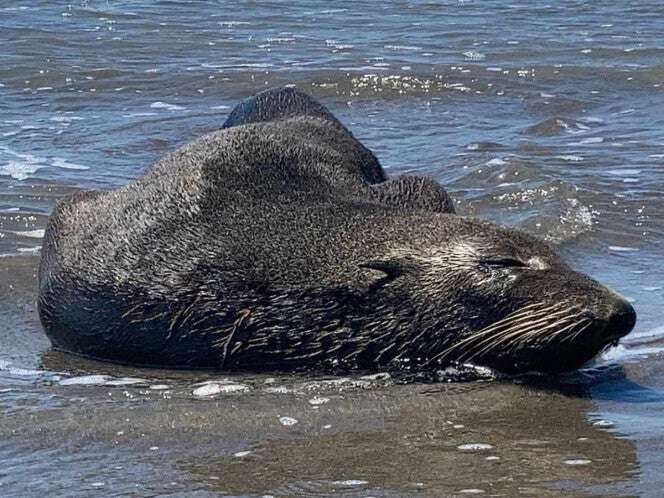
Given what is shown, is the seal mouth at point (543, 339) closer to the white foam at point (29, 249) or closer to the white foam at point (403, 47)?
the white foam at point (29, 249)

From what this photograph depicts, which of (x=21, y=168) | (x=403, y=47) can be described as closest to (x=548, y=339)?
(x=21, y=168)

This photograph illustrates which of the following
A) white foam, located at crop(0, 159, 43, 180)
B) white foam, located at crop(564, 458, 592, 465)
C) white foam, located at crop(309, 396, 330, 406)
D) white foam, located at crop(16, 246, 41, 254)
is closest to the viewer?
white foam, located at crop(564, 458, 592, 465)

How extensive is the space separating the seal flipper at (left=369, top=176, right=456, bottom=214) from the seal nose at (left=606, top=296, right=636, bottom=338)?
155 centimetres

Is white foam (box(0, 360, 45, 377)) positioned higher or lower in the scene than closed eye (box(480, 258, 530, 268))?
lower

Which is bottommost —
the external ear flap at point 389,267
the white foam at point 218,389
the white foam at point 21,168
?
the white foam at point 218,389

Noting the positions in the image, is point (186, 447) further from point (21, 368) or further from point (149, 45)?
point (149, 45)

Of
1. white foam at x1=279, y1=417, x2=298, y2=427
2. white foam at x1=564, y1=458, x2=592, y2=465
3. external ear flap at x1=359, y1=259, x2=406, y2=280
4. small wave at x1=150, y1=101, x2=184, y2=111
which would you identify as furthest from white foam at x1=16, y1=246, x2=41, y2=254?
small wave at x1=150, y1=101, x2=184, y2=111

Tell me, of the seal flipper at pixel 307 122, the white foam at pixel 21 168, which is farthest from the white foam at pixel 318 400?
the white foam at pixel 21 168

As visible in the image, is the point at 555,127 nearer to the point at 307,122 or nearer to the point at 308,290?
the point at 307,122

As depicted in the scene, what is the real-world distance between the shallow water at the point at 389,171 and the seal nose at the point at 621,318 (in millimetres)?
256

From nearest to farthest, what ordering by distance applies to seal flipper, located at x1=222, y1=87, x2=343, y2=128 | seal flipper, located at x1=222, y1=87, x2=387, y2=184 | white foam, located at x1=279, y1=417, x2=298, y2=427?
white foam, located at x1=279, y1=417, x2=298, y2=427, seal flipper, located at x1=222, y1=87, x2=387, y2=184, seal flipper, located at x1=222, y1=87, x2=343, y2=128

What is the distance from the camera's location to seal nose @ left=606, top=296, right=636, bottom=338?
6.41 m

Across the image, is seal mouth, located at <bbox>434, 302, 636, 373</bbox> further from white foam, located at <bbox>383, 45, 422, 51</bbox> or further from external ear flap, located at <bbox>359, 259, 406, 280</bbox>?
white foam, located at <bbox>383, 45, 422, 51</bbox>

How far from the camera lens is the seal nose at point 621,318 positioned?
252 inches
